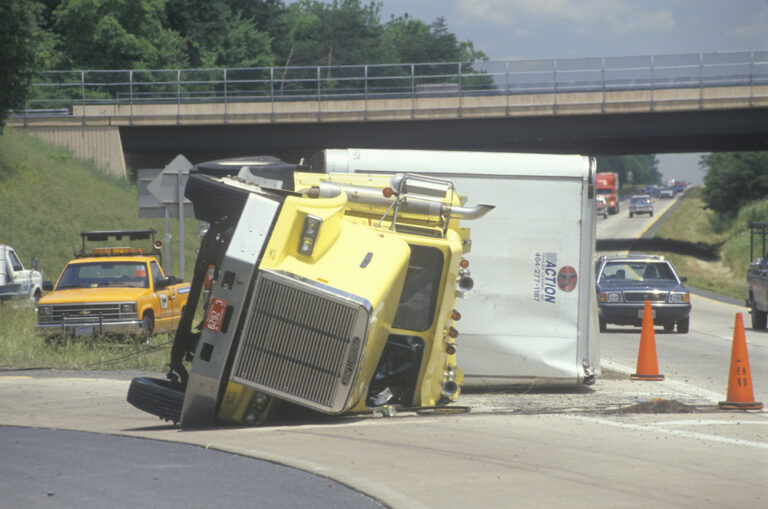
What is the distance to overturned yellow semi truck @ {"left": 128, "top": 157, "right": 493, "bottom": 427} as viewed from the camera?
8.38 m

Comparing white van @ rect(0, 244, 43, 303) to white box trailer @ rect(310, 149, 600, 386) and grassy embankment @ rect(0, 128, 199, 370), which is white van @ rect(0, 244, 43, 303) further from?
white box trailer @ rect(310, 149, 600, 386)

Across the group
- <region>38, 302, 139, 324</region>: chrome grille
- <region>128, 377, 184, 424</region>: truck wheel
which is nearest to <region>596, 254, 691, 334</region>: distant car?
<region>38, 302, 139, 324</region>: chrome grille

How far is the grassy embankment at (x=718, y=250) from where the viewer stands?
4849 centimetres

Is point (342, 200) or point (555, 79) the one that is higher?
point (555, 79)

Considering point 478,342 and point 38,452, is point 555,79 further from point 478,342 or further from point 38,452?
point 38,452

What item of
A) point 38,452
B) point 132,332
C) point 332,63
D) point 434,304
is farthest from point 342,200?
point 332,63

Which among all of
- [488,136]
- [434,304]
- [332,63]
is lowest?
[434,304]

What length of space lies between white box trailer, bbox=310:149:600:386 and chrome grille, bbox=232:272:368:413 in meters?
3.97

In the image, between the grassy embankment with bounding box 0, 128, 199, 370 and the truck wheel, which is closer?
the truck wheel

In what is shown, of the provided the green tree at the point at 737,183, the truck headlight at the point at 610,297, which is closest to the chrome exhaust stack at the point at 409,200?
the truck headlight at the point at 610,297

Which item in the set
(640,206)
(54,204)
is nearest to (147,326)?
(54,204)

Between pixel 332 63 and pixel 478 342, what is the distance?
105 metres

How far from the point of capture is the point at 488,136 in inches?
1948

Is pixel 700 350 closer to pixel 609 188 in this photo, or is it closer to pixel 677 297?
pixel 677 297
